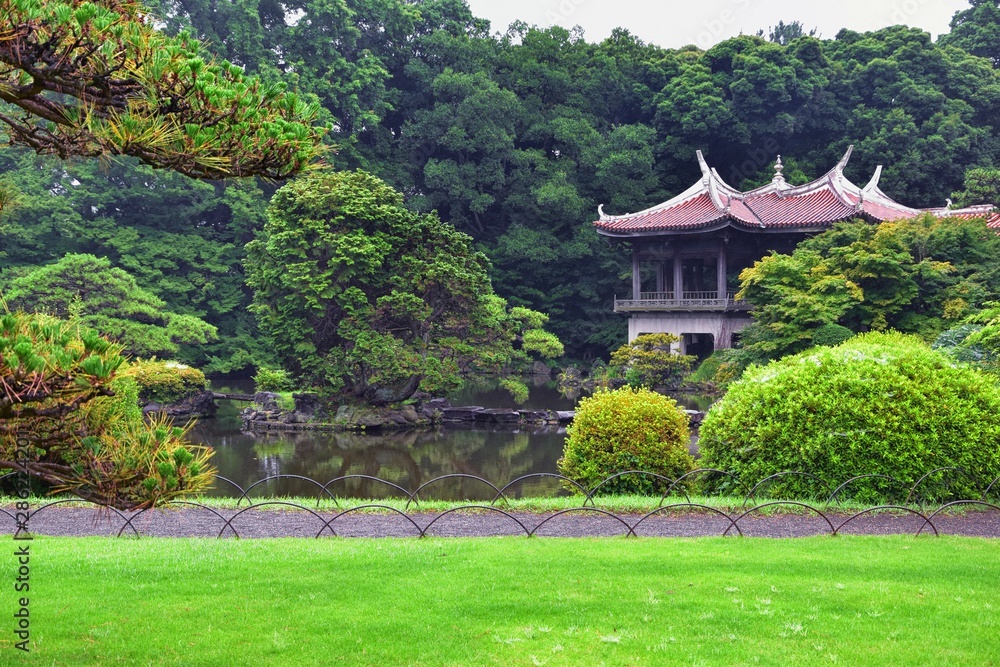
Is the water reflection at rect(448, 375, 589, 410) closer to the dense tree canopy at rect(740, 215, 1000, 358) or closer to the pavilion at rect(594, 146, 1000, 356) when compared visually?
the pavilion at rect(594, 146, 1000, 356)

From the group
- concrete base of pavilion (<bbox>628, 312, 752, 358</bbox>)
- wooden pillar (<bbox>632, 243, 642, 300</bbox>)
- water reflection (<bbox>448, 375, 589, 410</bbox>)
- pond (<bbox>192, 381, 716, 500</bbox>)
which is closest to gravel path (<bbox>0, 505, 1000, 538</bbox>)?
pond (<bbox>192, 381, 716, 500</bbox>)

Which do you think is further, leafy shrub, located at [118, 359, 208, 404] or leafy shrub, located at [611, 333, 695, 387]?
leafy shrub, located at [611, 333, 695, 387]

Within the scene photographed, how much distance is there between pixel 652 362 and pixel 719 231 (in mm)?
4801

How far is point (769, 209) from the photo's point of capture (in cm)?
2852

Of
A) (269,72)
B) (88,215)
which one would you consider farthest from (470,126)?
(88,215)

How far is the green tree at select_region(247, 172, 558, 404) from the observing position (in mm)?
20594

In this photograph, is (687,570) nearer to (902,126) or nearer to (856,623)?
(856,623)

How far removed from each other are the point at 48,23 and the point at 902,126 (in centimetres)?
3561

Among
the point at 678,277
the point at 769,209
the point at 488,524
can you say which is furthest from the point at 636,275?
the point at 488,524

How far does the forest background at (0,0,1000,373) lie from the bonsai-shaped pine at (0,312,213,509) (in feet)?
88.8

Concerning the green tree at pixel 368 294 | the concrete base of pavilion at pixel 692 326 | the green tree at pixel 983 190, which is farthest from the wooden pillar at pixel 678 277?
the green tree at pixel 983 190

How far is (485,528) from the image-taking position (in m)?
8.70

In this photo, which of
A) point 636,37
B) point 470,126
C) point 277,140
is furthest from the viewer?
point 636,37

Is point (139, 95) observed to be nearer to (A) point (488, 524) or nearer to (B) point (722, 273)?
(A) point (488, 524)
